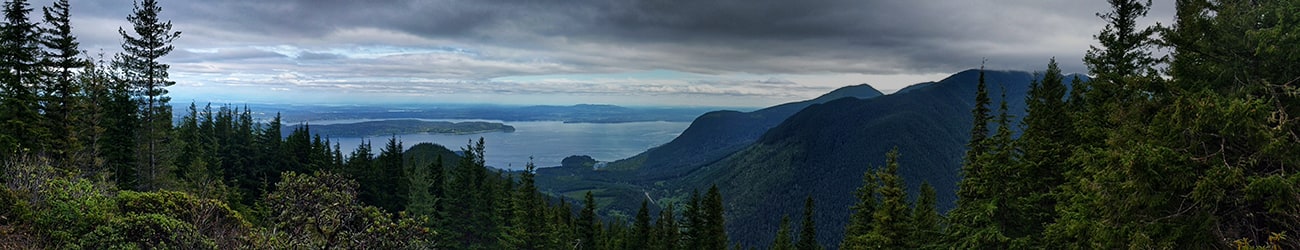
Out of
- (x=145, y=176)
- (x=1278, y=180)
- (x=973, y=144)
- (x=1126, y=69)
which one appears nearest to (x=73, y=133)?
(x=145, y=176)

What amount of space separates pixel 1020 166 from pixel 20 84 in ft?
133

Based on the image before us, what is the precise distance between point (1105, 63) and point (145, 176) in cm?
5173

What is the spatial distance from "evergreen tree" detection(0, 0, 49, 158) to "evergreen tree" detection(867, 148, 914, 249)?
117 feet

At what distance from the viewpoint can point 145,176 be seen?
32875 millimetres

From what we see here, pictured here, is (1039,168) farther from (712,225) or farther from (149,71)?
(149,71)

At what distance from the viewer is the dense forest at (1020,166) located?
33.9 ft

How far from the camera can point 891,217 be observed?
21016 mm

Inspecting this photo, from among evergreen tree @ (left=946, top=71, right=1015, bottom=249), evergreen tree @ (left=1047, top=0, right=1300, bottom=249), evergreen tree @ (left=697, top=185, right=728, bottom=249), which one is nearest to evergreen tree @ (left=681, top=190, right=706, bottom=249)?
evergreen tree @ (left=697, top=185, right=728, bottom=249)

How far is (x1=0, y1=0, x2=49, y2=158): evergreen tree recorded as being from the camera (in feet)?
75.3

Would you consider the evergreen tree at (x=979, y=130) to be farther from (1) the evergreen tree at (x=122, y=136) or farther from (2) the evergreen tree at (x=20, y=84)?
(1) the evergreen tree at (x=122, y=136)

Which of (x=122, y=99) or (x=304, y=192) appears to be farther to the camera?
(x=122, y=99)

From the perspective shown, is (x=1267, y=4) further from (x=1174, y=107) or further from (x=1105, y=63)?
(x=1105, y=63)

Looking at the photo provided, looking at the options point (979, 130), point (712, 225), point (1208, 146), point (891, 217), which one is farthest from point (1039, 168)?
point (712, 225)

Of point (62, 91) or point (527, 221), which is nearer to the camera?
point (62, 91)
